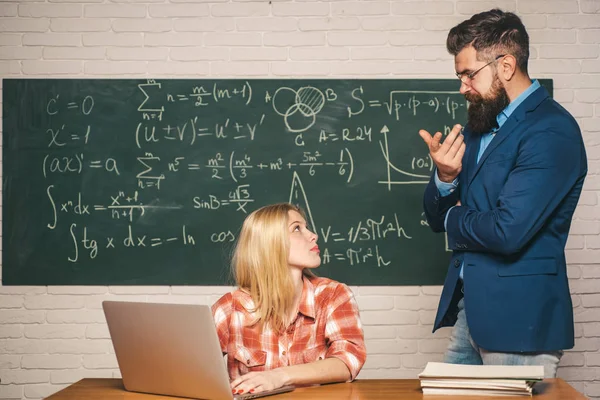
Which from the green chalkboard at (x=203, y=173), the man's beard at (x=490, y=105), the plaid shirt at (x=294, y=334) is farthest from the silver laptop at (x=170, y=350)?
the green chalkboard at (x=203, y=173)

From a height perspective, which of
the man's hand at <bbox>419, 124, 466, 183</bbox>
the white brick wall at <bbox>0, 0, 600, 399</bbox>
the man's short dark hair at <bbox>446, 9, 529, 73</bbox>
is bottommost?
the man's hand at <bbox>419, 124, 466, 183</bbox>

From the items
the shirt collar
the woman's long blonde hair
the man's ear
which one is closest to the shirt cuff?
the shirt collar

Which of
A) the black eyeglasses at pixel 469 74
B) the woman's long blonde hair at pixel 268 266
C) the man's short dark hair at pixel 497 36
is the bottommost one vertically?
the woman's long blonde hair at pixel 268 266

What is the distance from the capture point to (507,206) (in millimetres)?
2023

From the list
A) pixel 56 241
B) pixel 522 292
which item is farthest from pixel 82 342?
pixel 522 292

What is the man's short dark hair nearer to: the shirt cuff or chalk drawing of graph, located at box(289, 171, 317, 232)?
the shirt cuff

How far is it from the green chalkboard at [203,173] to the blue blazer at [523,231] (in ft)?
5.02

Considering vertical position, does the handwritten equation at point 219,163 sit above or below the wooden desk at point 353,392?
above

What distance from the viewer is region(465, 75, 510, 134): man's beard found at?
221 centimetres

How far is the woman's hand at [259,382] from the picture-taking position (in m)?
1.70

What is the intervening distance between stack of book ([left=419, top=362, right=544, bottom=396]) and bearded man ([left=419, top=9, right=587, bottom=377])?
0.40m

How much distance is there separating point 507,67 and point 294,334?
1033 millimetres

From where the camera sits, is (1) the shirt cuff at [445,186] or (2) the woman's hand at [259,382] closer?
(2) the woman's hand at [259,382]

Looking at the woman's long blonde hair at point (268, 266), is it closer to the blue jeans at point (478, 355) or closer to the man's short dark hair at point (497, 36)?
the blue jeans at point (478, 355)
